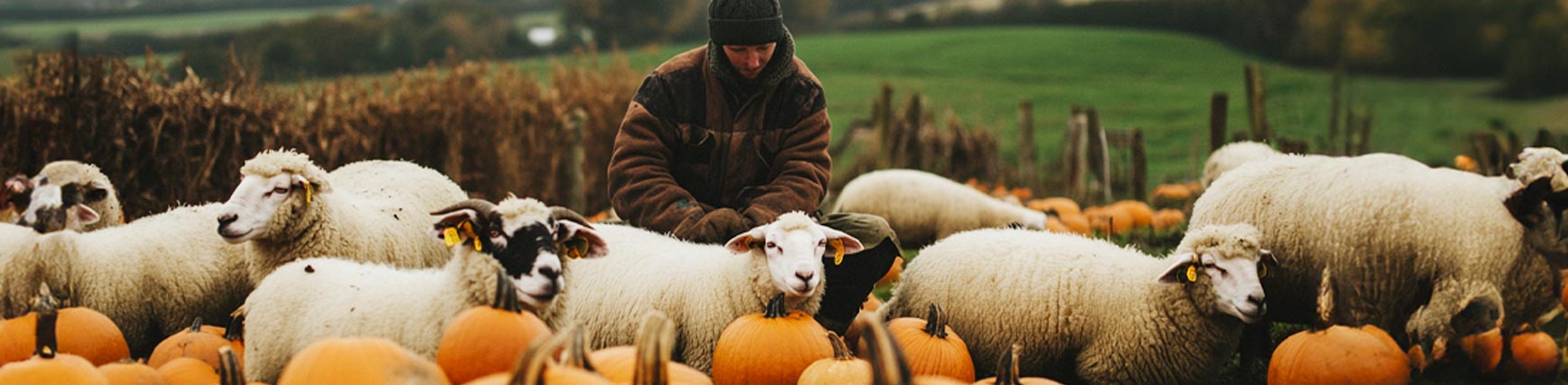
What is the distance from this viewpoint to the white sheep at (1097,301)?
5566 millimetres

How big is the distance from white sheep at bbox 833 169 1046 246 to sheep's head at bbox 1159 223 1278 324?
6.10 m

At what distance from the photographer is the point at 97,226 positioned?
7219 mm

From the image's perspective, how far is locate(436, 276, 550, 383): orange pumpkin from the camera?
4281 mm

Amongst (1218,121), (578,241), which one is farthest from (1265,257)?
(1218,121)

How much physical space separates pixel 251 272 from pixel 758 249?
263 cm

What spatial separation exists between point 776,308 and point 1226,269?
6.64ft

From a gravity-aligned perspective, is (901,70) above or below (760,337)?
below

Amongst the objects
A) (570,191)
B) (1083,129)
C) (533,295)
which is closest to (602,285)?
(533,295)

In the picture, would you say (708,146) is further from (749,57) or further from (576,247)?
(576,247)

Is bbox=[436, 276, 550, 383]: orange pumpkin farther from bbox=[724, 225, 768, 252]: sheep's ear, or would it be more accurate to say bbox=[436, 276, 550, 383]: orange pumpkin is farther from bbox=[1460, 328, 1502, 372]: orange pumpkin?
bbox=[1460, 328, 1502, 372]: orange pumpkin

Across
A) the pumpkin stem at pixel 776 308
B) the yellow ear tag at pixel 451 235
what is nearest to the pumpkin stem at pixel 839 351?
the pumpkin stem at pixel 776 308

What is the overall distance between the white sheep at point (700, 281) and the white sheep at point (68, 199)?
111 inches

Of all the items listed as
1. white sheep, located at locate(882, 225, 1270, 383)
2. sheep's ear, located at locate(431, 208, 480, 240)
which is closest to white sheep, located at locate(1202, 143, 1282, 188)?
white sheep, located at locate(882, 225, 1270, 383)

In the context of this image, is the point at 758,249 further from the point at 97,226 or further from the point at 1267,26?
the point at 1267,26
